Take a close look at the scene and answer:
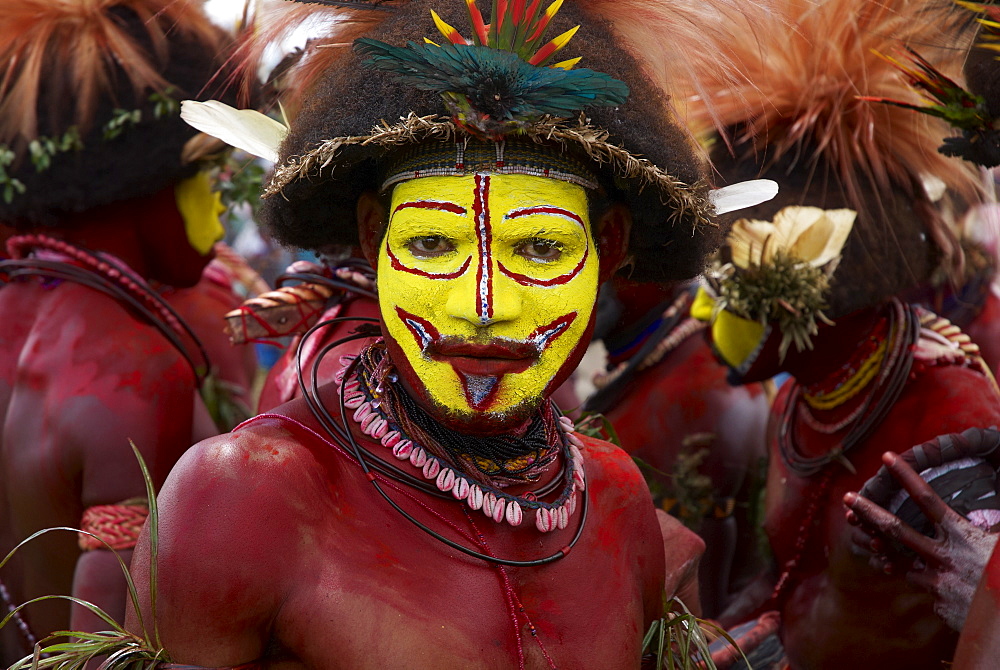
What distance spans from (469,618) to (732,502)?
9.19 ft

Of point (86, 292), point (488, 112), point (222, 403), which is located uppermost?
point (488, 112)

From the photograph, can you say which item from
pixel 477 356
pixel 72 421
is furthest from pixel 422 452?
pixel 72 421

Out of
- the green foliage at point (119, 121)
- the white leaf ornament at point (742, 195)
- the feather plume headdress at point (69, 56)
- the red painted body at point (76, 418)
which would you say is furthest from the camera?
the green foliage at point (119, 121)

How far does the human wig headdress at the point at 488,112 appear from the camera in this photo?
6.44 ft

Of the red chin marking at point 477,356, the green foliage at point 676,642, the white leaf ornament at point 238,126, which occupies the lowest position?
the green foliage at point 676,642

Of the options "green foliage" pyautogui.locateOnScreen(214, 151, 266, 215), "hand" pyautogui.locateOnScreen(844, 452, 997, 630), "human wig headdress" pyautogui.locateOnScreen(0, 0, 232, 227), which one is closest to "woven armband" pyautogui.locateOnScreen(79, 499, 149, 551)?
"human wig headdress" pyautogui.locateOnScreen(0, 0, 232, 227)

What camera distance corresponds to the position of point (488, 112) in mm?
1972

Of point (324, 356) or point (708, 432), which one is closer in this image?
point (324, 356)

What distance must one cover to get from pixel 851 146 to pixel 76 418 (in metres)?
2.73

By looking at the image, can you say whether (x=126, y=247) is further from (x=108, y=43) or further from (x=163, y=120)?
(x=108, y=43)

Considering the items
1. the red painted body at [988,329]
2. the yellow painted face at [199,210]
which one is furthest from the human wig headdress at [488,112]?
the red painted body at [988,329]

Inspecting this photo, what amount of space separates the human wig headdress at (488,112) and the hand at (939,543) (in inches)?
32.1

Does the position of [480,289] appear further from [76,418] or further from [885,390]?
[885,390]

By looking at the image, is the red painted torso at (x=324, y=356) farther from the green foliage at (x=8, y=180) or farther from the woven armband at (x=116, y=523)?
the green foliage at (x=8, y=180)
